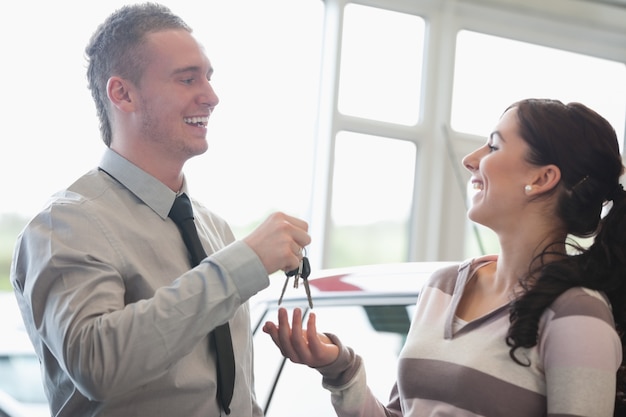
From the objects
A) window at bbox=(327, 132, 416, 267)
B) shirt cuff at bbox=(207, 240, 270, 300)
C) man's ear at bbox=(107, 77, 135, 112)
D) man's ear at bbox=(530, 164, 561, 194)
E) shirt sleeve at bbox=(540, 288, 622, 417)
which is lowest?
window at bbox=(327, 132, 416, 267)

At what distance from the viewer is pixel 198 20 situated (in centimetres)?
516

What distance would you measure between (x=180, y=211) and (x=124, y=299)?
214 millimetres

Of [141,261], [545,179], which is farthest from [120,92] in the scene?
[545,179]

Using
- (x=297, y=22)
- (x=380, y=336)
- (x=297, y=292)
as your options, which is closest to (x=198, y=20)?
(x=297, y=22)

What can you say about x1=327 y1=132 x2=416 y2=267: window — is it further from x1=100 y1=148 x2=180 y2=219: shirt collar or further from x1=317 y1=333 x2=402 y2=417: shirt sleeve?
x1=100 y1=148 x2=180 y2=219: shirt collar

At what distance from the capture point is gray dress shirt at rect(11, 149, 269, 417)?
1.37 meters

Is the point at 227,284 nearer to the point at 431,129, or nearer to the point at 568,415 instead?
the point at 568,415

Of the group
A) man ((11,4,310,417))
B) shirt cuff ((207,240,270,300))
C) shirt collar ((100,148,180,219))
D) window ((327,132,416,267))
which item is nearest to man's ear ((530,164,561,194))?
man ((11,4,310,417))

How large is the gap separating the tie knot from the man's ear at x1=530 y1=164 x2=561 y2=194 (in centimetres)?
65

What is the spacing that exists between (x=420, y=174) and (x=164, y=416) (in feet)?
14.6

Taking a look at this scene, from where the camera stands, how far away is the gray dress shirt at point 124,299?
137cm

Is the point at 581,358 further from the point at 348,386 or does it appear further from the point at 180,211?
the point at 180,211

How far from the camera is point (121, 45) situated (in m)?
1.73

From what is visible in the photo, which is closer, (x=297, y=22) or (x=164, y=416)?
(x=164, y=416)
